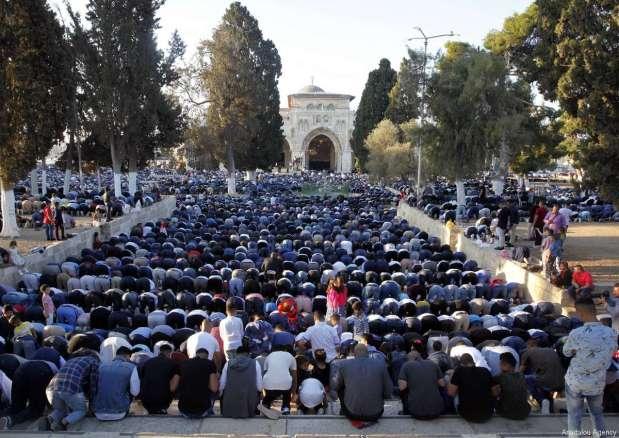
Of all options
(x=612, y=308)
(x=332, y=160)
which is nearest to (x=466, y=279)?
(x=612, y=308)

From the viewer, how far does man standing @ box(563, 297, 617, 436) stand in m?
5.06

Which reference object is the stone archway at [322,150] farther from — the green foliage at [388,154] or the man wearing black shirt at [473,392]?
the man wearing black shirt at [473,392]

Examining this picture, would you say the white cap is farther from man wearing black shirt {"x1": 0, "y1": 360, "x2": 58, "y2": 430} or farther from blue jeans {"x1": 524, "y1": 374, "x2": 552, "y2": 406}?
man wearing black shirt {"x1": 0, "y1": 360, "x2": 58, "y2": 430}

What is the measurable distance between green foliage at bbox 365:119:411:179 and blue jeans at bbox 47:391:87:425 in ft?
122

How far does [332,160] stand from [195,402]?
262 feet

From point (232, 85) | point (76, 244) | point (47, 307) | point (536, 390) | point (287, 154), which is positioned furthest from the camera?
point (287, 154)

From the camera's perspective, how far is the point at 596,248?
61.2 ft

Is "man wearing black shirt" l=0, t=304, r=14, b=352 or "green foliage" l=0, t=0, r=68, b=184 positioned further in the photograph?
"green foliage" l=0, t=0, r=68, b=184

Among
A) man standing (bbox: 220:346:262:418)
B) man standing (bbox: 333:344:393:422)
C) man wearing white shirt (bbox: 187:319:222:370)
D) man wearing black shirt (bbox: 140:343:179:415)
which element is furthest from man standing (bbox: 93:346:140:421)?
man standing (bbox: 333:344:393:422)

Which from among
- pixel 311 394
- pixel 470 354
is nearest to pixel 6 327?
pixel 311 394

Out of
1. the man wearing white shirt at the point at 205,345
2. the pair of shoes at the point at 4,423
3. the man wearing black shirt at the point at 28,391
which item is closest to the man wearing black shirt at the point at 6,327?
the man wearing black shirt at the point at 28,391

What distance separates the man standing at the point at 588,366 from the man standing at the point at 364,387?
184 cm

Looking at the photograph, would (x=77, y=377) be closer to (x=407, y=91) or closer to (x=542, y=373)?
(x=542, y=373)

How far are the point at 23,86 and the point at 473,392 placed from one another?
59.5 ft
